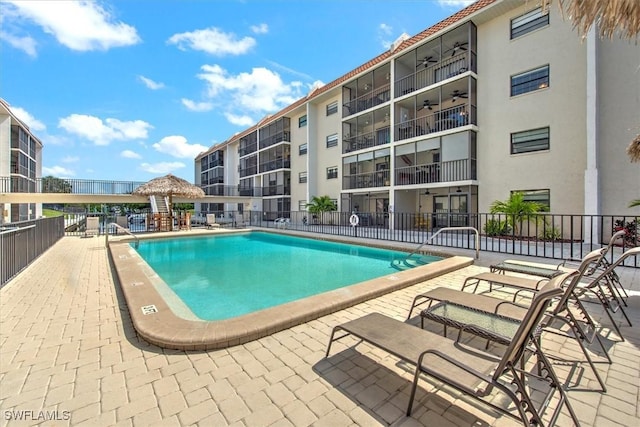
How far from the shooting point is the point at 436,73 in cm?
1642

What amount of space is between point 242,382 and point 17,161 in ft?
118

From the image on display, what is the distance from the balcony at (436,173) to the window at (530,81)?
3.68m

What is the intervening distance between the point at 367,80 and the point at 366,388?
69.2 ft

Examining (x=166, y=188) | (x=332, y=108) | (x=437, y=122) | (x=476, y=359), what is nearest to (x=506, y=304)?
(x=476, y=359)

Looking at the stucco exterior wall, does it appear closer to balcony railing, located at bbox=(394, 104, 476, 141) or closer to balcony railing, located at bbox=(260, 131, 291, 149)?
balcony railing, located at bbox=(394, 104, 476, 141)

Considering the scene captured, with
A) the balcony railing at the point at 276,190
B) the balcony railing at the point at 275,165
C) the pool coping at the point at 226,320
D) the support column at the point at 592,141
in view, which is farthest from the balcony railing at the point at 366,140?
the pool coping at the point at 226,320

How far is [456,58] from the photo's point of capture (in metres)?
15.4

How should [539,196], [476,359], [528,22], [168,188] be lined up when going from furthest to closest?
[168,188] < [528,22] < [539,196] < [476,359]

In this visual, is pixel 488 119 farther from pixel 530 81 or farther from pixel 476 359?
pixel 476 359

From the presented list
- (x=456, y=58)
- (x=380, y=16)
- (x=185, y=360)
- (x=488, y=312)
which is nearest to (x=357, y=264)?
(x=488, y=312)

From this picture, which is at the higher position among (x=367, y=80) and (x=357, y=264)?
(x=367, y=80)

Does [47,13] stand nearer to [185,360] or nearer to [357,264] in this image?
[185,360]

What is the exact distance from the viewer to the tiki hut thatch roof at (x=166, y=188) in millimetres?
17391

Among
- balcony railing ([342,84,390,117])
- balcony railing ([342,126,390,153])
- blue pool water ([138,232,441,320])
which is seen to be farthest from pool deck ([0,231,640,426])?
balcony railing ([342,84,390,117])
